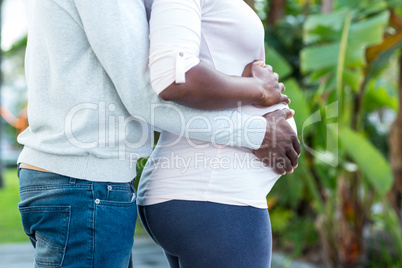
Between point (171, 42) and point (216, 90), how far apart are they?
0.44 feet

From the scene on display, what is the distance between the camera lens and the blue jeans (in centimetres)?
91

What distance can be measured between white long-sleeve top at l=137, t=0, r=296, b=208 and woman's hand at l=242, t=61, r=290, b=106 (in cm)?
2

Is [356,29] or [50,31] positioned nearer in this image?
[50,31]

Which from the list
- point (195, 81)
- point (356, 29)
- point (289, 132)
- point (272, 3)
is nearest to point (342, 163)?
point (356, 29)

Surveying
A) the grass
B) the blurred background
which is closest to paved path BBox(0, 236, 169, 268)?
the grass

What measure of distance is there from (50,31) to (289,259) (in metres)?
3.71

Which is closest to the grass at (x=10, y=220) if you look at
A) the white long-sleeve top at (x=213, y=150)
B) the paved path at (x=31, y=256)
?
the paved path at (x=31, y=256)

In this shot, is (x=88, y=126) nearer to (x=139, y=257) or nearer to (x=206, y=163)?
(x=206, y=163)

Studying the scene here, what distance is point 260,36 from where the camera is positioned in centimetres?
105

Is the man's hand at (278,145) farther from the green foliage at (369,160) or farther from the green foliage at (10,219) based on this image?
the green foliage at (10,219)

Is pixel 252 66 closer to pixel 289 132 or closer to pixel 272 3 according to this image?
pixel 289 132

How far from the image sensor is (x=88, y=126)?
0.94m

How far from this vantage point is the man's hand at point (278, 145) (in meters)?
1.03

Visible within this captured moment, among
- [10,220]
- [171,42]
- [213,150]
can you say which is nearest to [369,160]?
[213,150]
